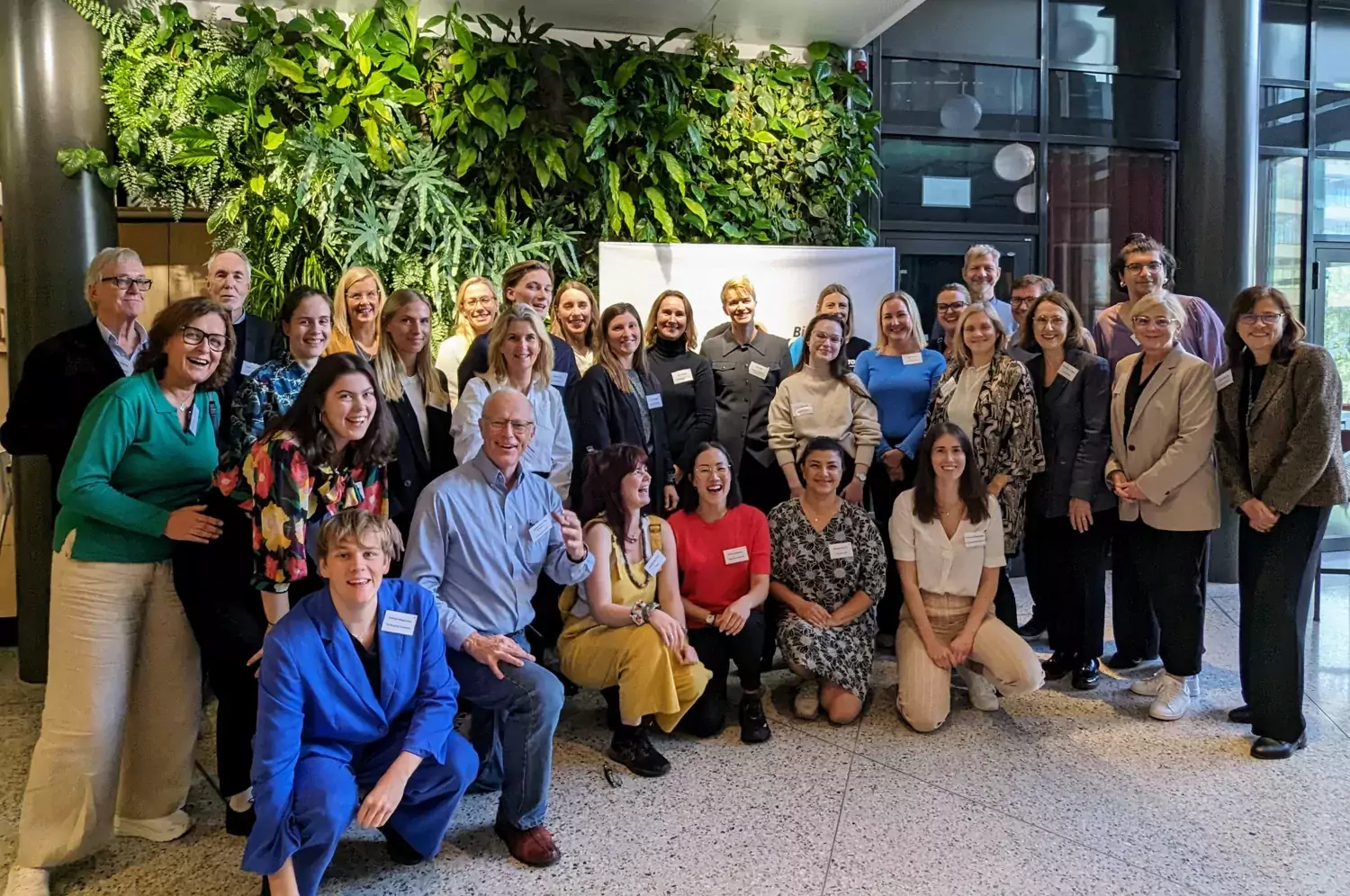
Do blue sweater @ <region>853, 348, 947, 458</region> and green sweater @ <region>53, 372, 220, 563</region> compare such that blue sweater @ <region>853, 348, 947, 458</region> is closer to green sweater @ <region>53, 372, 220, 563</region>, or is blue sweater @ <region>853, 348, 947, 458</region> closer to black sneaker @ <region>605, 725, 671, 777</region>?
black sneaker @ <region>605, 725, 671, 777</region>

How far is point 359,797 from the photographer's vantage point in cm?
229

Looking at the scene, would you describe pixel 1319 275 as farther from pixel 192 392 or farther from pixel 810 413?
pixel 192 392

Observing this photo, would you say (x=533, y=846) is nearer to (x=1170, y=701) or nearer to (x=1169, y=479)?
(x=1170, y=701)

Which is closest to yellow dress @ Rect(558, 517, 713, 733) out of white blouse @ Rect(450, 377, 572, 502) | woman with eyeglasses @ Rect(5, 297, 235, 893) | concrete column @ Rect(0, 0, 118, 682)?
white blouse @ Rect(450, 377, 572, 502)

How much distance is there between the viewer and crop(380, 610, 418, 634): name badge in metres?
2.31

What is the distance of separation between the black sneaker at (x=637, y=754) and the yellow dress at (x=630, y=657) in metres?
0.08

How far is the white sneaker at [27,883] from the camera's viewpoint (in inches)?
90.9

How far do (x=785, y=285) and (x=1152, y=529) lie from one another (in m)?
2.38

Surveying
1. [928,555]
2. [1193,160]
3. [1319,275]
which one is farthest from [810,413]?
[1319,275]

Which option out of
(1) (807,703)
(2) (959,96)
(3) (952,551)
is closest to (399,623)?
(1) (807,703)

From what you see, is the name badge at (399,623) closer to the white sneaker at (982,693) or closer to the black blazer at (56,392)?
the black blazer at (56,392)

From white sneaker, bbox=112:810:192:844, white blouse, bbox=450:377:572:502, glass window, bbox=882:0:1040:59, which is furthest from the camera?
glass window, bbox=882:0:1040:59

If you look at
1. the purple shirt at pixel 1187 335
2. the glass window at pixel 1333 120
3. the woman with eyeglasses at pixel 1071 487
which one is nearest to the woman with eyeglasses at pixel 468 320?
the woman with eyeglasses at pixel 1071 487

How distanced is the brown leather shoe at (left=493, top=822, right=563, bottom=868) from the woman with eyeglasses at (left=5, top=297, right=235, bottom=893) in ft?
3.42
